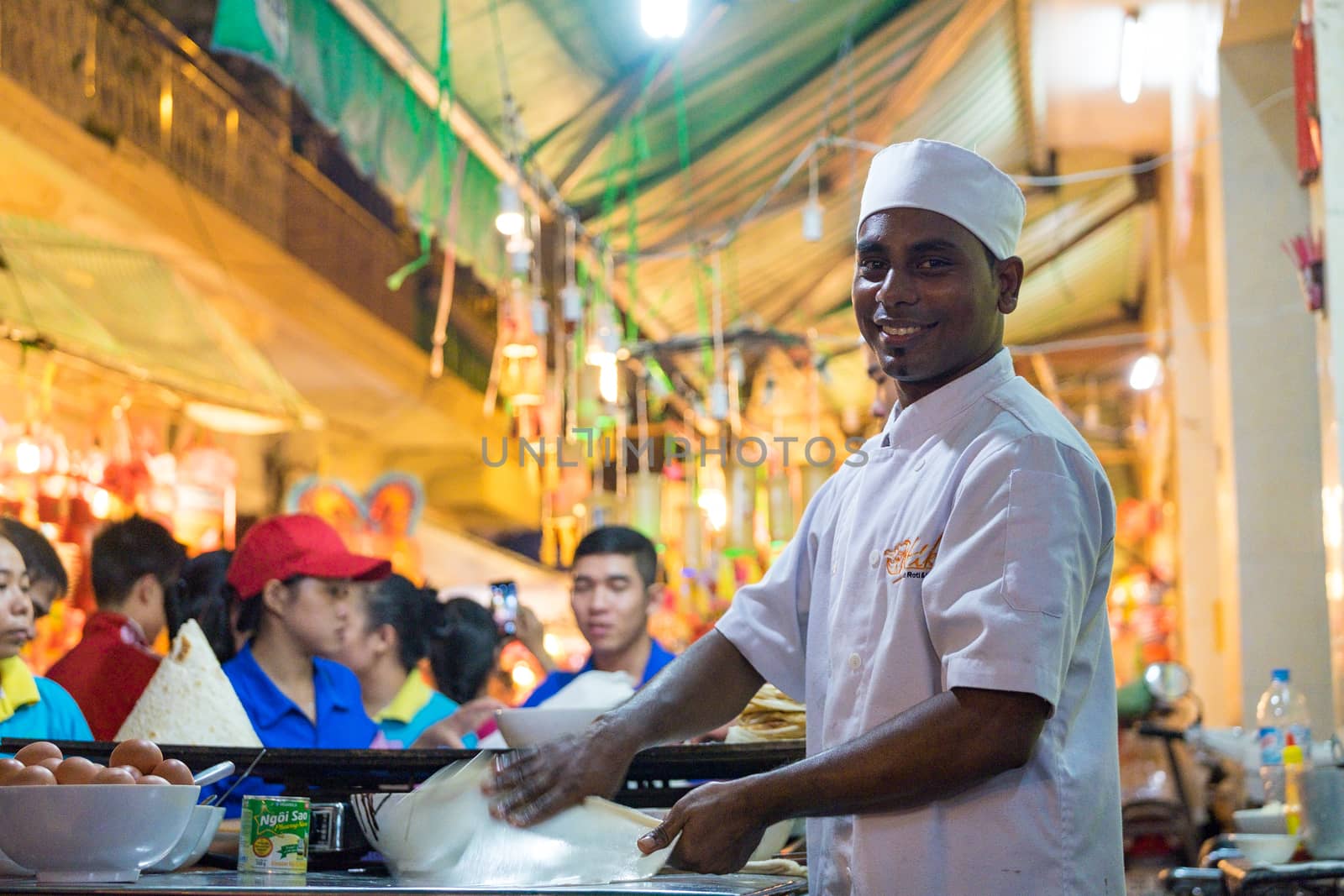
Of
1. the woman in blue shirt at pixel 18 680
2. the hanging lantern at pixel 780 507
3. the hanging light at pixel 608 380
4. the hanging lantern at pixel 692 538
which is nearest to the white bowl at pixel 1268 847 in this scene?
the woman in blue shirt at pixel 18 680

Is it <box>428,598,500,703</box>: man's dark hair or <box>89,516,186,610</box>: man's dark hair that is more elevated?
<box>89,516,186,610</box>: man's dark hair

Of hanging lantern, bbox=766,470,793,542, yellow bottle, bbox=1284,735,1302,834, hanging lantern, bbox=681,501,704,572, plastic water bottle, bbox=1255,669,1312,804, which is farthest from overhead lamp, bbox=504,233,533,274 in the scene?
hanging lantern, bbox=681,501,704,572

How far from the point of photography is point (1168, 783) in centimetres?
794

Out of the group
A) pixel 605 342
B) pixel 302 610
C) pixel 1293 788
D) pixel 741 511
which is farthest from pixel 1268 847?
pixel 741 511

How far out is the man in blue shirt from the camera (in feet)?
16.4

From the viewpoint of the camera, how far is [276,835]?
2.11 metres

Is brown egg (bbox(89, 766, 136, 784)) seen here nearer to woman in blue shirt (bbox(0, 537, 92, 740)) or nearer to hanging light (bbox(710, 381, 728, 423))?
woman in blue shirt (bbox(0, 537, 92, 740))

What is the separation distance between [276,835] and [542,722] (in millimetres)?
562

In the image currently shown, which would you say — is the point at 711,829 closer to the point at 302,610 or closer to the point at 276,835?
the point at 276,835

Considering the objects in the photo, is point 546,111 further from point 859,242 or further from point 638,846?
point 638,846

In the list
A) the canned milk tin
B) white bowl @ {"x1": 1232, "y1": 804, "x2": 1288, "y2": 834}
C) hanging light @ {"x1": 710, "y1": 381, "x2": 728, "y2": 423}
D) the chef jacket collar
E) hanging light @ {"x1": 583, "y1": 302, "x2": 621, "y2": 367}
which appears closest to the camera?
the chef jacket collar

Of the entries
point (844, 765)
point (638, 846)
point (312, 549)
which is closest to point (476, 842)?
point (638, 846)

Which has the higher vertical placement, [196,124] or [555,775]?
[196,124]

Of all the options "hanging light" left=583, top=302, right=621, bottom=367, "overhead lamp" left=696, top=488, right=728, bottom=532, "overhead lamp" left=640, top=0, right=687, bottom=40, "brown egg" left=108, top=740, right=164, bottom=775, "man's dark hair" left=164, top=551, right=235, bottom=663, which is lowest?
"brown egg" left=108, top=740, right=164, bottom=775
